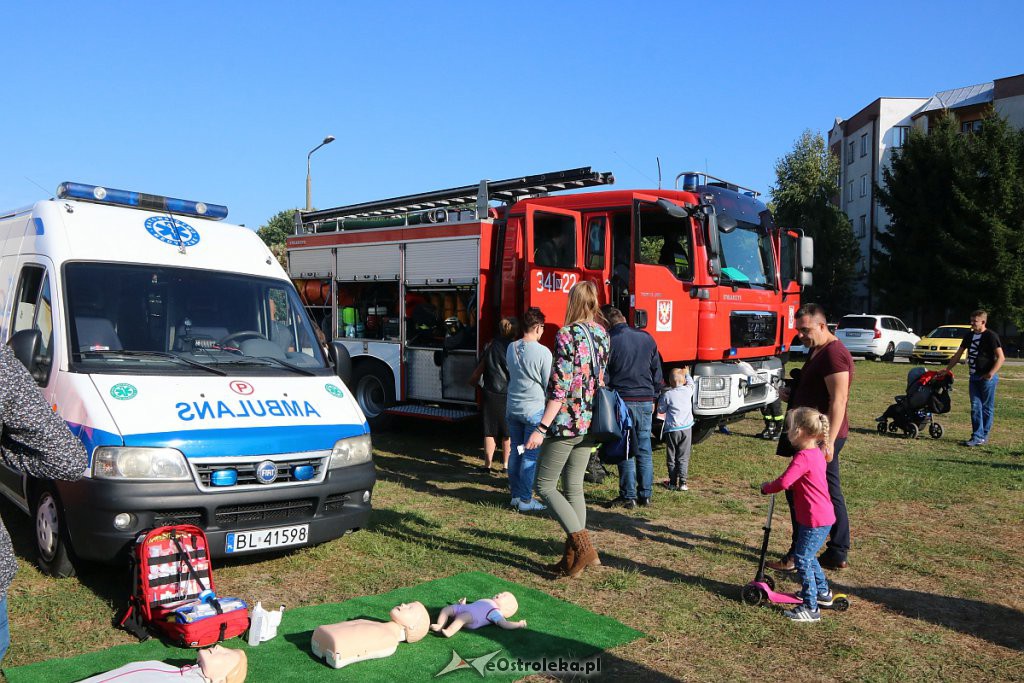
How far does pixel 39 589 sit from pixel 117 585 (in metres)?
0.43

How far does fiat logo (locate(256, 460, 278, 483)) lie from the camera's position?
4914mm

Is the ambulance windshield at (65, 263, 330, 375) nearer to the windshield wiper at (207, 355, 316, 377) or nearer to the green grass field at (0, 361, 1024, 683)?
the windshield wiper at (207, 355, 316, 377)

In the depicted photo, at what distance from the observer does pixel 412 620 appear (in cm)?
432

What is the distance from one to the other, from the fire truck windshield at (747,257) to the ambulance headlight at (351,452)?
5.32 m

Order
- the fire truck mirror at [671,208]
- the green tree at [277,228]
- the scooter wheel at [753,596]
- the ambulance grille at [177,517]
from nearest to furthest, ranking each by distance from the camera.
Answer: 1. the ambulance grille at [177,517]
2. the scooter wheel at [753,596]
3. the fire truck mirror at [671,208]
4. the green tree at [277,228]

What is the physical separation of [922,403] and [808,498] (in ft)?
27.2

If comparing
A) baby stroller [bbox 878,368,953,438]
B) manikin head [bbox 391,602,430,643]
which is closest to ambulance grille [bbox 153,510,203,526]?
manikin head [bbox 391,602,430,643]

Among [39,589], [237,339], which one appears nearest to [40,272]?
[237,339]

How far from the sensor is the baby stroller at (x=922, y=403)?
38.8 ft

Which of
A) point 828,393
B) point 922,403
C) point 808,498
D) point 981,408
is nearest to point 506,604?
point 808,498

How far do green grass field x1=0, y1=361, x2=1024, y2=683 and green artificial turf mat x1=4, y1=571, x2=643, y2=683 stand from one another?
162 millimetres

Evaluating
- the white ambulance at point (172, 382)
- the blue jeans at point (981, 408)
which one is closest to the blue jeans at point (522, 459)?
the white ambulance at point (172, 382)

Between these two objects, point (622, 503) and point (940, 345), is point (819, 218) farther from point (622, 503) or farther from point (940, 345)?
point (622, 503)

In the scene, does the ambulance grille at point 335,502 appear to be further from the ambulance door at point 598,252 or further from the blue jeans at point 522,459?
the ambulance door at point 598,252
